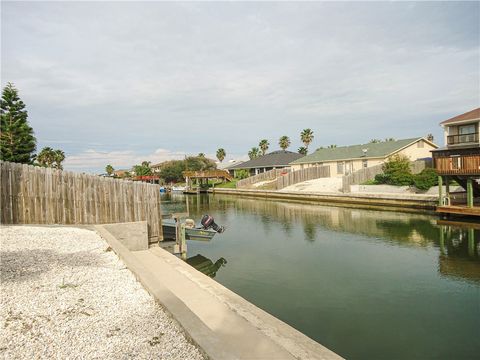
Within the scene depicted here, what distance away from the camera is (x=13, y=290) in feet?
22.6

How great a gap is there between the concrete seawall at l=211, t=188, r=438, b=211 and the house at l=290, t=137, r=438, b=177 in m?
12.0

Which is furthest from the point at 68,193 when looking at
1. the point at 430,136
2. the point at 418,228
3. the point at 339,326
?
the point at 430,136

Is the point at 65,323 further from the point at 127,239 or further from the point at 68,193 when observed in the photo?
the point at 68,193

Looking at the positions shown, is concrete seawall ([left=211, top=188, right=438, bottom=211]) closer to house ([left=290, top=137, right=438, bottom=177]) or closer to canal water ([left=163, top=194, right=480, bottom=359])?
canal water ([left=163, top=194, right=480, bottom=359])

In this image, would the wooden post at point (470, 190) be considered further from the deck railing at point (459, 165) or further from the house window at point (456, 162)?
the house window at point (456, 162)

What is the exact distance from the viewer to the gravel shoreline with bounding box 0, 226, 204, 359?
15.9 ft

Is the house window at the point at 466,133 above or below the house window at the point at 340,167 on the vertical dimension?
above

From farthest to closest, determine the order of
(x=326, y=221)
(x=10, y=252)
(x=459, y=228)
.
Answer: (x=326, y=221)
(x=459, y=228)
(x=10, y=252)

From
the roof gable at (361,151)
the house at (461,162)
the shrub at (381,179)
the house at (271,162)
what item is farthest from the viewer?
the house at (271,162)

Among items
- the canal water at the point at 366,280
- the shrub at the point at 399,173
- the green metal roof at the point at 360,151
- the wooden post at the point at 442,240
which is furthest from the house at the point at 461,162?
the green metal roof at the point at 360,151

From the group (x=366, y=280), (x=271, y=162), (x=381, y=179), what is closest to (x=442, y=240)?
(x=366, y=280)

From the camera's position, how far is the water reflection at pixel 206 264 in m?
15.2

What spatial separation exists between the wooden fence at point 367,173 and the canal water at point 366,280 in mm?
14370

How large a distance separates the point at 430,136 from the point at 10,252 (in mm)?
66694
